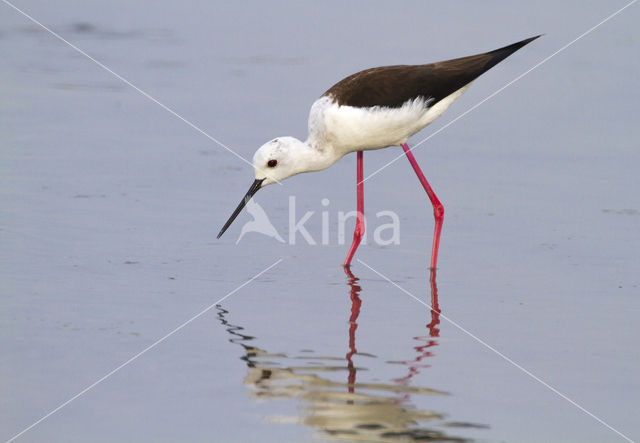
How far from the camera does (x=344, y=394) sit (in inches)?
182

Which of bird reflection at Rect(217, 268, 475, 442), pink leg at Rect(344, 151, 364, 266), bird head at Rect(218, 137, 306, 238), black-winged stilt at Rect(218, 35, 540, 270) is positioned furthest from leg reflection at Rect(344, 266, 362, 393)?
bird head at Rect(218, 137, 306, 238)

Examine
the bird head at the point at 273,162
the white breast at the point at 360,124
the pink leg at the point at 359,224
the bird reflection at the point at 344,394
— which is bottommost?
the bird reflection at the point at 344,394

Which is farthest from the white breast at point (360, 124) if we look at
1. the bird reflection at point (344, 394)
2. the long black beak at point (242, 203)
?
the bird reflection at point (344, 394)

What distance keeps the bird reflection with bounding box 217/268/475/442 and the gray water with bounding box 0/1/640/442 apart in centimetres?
1

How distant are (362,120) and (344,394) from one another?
2857mm

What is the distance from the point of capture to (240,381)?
15.5 feet

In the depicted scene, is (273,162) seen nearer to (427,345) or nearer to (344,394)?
(427,345)

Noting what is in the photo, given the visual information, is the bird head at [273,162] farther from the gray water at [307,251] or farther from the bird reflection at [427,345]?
the bird reflection at [427,345]

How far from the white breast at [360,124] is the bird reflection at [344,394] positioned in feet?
6.76

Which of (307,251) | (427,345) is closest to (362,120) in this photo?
(307,251)

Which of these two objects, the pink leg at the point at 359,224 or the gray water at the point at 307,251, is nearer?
the gray water at the point at 307,251

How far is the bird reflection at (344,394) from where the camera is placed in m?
4.27

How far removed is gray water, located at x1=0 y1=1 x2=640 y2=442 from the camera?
4508 mm

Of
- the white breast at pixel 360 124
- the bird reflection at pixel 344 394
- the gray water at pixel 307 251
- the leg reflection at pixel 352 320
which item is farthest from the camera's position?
the white breast at pixel 360 124
